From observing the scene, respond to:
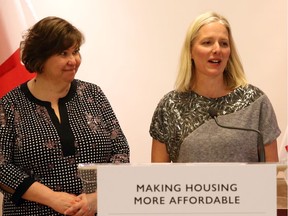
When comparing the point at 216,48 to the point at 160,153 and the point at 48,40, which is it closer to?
the point at 160,153

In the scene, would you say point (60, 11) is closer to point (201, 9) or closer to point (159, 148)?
point (201, 9)

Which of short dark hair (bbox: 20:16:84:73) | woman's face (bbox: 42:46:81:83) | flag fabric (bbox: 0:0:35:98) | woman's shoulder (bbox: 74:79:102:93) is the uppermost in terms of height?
flag fabric (bbox: 0:0:35:98)

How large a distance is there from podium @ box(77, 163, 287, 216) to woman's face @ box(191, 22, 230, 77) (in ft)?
3.12

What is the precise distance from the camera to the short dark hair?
214cm

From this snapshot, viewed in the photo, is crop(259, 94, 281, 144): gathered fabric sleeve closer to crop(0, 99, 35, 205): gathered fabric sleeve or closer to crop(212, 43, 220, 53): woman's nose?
crop(212, 43, 220, 53): woman's nose

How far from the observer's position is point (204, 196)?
1094mm

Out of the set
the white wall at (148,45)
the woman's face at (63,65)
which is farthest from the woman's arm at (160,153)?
the white wall at (148,45)

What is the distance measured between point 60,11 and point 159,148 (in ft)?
4.80

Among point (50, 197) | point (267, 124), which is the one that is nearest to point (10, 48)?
point (50, 197)

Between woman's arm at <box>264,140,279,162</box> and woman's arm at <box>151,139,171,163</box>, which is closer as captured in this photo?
woman's arm at <box>264,140,279,162</box>

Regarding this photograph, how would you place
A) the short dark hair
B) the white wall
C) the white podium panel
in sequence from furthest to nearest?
the white wall → the short dark hair → the white podium panel

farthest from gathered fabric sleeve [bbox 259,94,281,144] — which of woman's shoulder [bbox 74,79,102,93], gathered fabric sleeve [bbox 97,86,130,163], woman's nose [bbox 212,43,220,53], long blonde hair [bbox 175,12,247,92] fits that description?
woman's shoulder [bbox 74,79,102,93]

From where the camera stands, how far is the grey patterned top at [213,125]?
6.13ft

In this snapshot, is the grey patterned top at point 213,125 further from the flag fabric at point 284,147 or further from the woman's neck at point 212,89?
the flag fabric at point 284,147
